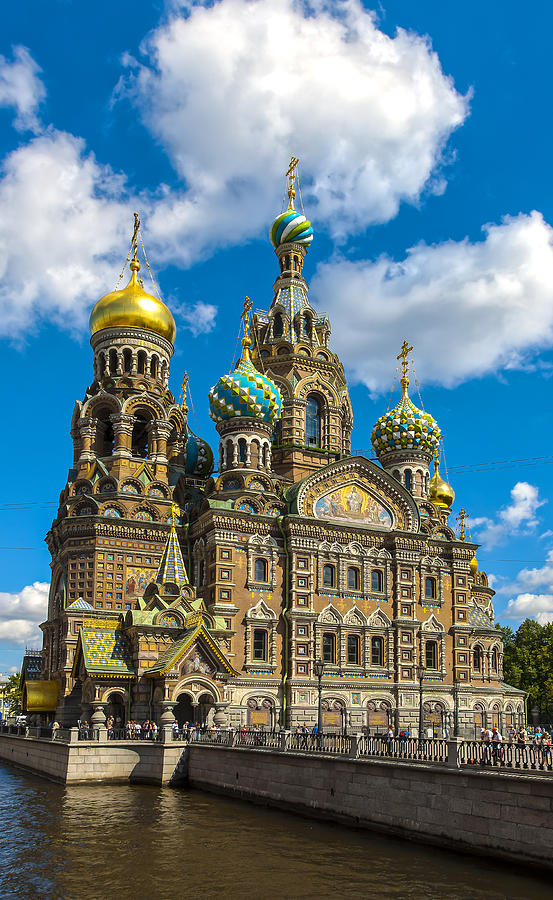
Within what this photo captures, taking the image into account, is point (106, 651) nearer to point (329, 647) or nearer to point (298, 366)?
point (329, 647)

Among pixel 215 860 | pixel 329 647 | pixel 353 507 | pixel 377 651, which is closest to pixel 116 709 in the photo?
pixel 329 647

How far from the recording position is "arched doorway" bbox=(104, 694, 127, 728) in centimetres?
3362

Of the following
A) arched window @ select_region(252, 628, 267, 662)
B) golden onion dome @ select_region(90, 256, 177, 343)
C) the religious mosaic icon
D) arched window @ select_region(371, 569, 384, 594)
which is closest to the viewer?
arched window @ select_region(252, 628, 267, 662)

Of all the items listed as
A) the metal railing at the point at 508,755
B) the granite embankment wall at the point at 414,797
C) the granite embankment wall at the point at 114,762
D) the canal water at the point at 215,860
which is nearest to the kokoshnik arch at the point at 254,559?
the granite embankment wall at the point at 114,762

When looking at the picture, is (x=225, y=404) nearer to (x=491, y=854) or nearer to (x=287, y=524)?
(x=287, y=524)

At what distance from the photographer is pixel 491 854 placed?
55.5ft

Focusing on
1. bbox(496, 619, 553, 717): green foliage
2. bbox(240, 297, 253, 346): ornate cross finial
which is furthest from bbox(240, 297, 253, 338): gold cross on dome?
bbox(496, 619, 553, 717): green foliage

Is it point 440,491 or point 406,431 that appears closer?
point 406,431

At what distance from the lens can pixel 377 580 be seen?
42875 millimetres

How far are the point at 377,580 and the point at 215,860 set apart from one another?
25.8 m

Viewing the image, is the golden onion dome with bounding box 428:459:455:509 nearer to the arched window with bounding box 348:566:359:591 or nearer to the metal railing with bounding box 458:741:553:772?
the arched window with bounding box 348:566:359:591

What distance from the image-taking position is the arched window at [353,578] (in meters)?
42.0

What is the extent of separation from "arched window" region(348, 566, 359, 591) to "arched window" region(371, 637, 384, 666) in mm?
2634

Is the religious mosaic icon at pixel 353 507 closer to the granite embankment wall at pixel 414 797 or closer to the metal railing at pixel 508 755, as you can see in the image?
the granite embankment wall at pixel 414 797
